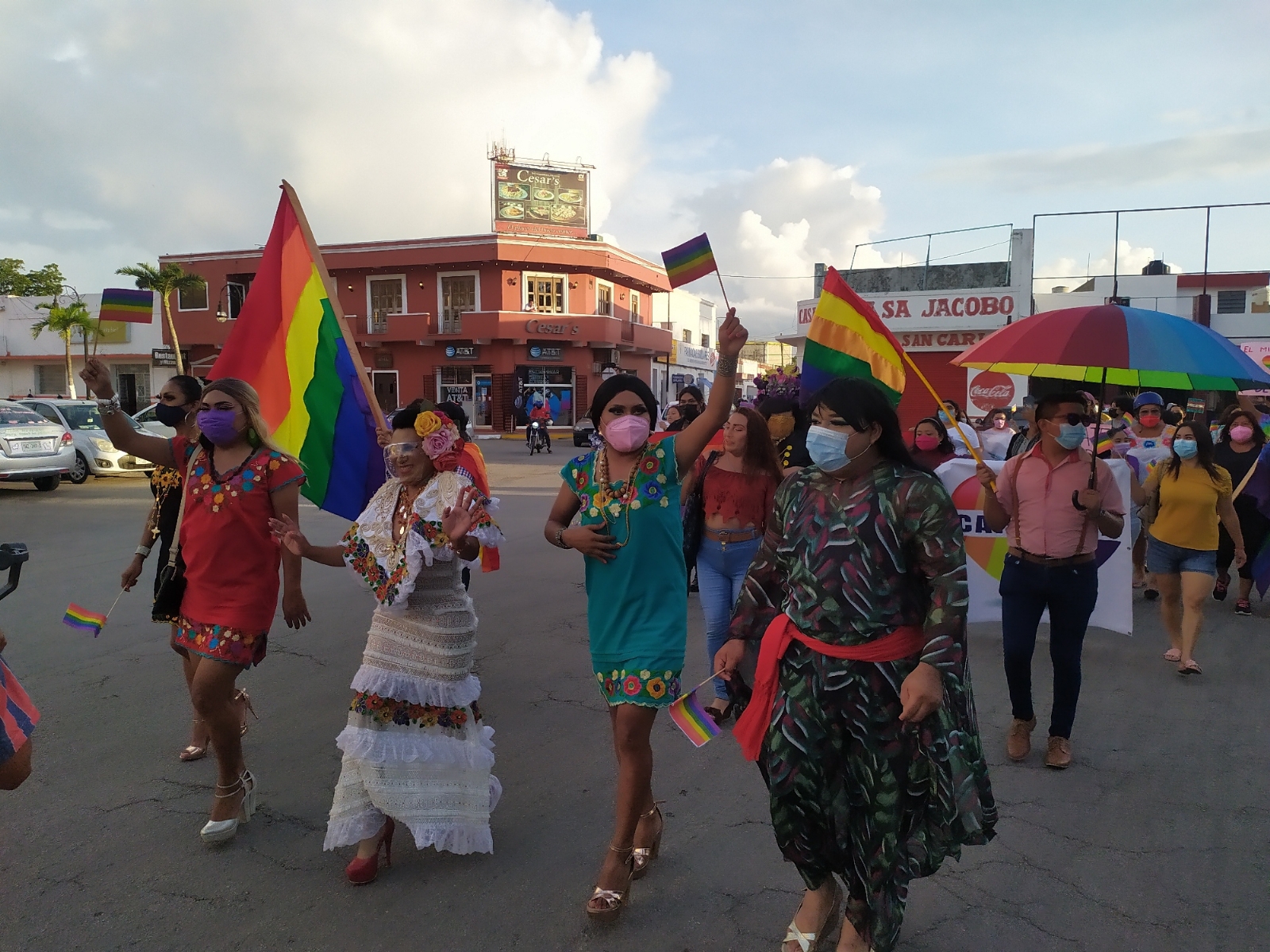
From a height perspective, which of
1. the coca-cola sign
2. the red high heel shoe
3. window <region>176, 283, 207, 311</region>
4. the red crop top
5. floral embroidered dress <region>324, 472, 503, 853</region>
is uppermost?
window <region>176, 283, 207, 311</region>

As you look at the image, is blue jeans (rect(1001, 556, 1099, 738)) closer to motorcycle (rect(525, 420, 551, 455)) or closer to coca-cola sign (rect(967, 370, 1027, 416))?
coca-cola sign (rect(967, 370, 1027, 416))

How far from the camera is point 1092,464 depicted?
419 cm

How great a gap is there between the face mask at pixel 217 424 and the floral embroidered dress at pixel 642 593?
1589mm

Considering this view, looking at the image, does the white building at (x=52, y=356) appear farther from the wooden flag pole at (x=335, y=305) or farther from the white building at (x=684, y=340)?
the wooden flag pole at (x=335, y=305)

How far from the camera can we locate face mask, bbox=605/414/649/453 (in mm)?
3303

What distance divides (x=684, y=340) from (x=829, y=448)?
53461mm

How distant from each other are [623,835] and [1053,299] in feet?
117

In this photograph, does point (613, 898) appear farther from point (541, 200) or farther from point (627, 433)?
point (541, 200)

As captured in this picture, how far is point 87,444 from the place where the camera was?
1706cm

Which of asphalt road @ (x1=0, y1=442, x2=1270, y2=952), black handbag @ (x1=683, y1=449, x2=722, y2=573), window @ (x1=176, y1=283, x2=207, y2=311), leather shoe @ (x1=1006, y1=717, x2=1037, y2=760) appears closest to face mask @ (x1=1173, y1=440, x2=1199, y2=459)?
asphalt road @ (x1=0, y1=442, x2=1270, y2=952)

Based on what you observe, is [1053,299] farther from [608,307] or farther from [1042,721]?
[1042,721]

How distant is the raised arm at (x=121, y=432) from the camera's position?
381 cm

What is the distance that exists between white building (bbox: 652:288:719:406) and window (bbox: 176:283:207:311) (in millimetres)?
22023

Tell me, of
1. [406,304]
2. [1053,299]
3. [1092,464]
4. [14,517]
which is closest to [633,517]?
[1092,464]
